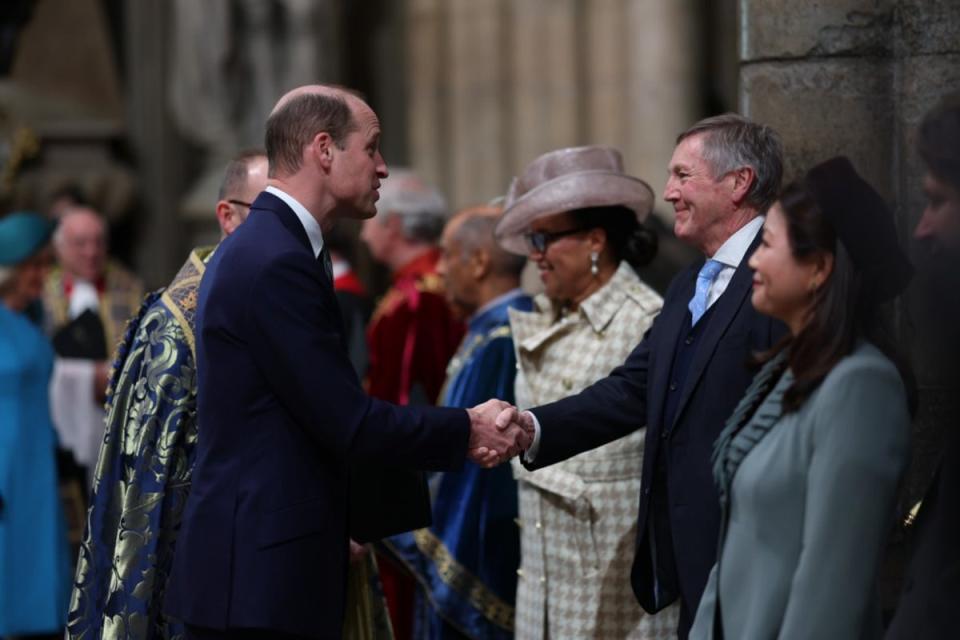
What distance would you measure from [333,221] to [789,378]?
→ 1.15 m

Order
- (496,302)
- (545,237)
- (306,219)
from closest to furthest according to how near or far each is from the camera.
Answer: (306,219) → (545,237) → (496,302)

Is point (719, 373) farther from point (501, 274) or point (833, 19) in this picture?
point (501, 274)

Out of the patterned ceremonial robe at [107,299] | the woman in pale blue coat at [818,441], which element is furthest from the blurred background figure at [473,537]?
the patterned ceremonial robe at [107,299]

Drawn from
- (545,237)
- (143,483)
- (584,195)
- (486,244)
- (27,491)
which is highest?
(584,195)

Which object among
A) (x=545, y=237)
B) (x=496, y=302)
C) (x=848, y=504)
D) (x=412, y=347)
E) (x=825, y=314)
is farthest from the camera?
(x=412, y=347)

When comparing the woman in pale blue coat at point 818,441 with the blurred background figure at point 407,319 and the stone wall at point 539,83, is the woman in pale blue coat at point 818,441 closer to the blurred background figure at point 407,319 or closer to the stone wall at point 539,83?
the blurred background figure at point 407,319

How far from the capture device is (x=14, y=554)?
655 centimetres

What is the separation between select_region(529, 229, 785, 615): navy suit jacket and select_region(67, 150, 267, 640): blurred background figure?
0.87 metres

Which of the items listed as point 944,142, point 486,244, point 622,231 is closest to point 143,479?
point 622,231

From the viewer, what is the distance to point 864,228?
10.4 feet

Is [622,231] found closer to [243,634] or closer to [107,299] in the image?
[243,634]

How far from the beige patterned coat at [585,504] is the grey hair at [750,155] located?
Result: 2.32 ft

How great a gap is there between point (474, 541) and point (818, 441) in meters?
2.37

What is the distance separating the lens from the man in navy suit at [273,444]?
11.8 ft
